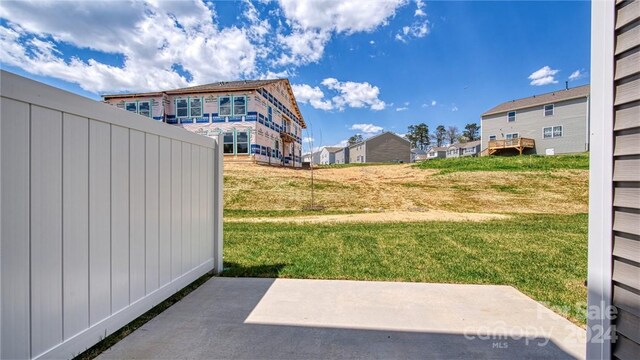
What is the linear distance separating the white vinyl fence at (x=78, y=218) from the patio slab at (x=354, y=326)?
358 millimetres

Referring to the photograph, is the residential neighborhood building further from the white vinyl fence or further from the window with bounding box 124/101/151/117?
the white vinyl fence

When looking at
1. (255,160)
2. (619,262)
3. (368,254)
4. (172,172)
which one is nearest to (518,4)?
(368,254)

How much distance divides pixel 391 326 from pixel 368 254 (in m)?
2.50

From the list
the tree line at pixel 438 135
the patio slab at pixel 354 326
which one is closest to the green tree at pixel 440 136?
the tree line at pixel 438 135

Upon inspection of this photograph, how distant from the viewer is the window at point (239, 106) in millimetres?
19922

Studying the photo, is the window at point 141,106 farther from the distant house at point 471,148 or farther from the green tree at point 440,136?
the green tree at point 440,136

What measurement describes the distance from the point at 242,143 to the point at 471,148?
42.8 meters

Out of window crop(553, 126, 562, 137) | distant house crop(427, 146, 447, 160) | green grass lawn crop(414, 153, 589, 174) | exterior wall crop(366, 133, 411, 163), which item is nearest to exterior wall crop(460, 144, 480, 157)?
distant house crop(427, 146, 447, 160)

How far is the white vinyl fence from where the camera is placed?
152 centimetres

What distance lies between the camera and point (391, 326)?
2.48 meters

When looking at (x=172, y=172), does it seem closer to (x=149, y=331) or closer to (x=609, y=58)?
(x=149, y=331)

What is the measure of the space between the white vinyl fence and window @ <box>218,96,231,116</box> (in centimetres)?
1833

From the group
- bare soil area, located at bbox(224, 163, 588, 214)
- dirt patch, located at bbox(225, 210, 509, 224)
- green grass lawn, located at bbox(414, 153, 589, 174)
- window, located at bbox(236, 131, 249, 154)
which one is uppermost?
window, located at bbox(236, 131, 249, 154)

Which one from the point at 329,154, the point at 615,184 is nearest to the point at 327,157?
the point at 329,154
